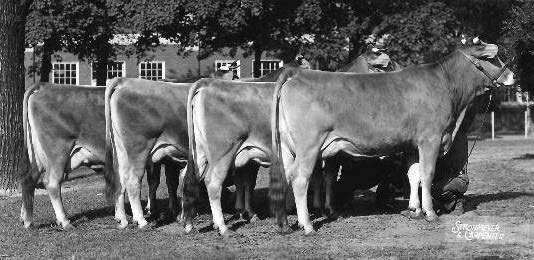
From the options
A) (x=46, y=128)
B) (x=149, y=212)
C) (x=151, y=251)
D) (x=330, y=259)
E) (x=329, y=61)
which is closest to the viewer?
(x=330, y=259)

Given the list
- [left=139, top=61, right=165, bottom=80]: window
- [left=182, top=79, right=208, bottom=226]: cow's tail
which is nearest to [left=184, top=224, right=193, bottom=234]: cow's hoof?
[left=182, top=79, right=208, bottom=226]: cow's tail

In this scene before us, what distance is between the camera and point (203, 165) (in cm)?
1282

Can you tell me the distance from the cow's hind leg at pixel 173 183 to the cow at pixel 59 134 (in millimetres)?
1181

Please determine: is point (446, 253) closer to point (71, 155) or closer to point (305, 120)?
point (305, 120)

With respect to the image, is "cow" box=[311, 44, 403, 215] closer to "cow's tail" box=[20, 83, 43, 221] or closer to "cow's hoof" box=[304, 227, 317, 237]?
"cow's hoof" box=[304, 227, 317, 237]

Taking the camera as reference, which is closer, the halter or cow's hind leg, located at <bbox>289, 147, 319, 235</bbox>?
cow's hind leg, located at <bbox>289, 147, 319, 235</bbox>

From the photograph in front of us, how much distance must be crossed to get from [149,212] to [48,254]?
402 cm

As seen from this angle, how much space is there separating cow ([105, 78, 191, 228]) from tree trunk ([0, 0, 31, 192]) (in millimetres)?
5721

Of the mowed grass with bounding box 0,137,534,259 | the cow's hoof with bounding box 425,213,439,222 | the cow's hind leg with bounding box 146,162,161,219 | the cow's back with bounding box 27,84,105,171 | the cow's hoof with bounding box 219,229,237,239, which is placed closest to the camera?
the mowed grass with bounding box 0,137,534,259

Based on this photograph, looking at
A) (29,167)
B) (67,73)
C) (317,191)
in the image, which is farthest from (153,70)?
(317,191)

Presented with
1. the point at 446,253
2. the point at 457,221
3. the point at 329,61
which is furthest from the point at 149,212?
the point at 329,61

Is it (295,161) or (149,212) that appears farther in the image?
(149,212)

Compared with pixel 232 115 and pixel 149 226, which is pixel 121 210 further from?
pixel 232 115

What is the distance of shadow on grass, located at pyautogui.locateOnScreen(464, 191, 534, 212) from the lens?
573 inches
